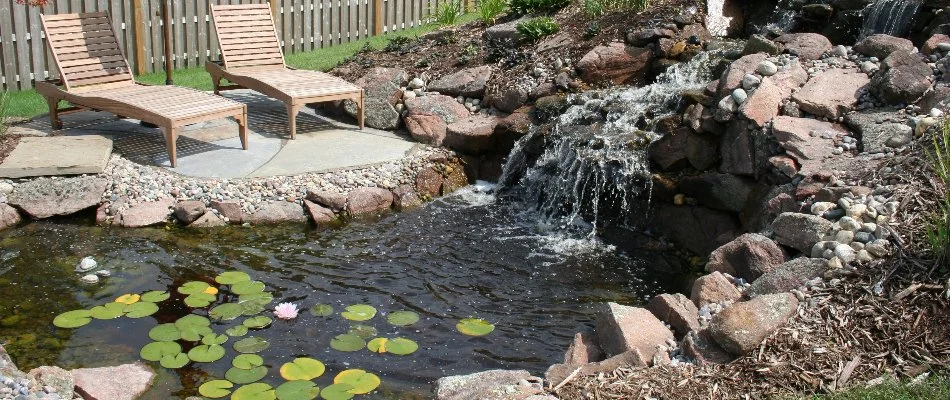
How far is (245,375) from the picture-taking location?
191 inches

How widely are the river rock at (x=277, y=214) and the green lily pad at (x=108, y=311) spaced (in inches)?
64.3

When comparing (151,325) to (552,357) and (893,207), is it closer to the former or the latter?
(552,357)

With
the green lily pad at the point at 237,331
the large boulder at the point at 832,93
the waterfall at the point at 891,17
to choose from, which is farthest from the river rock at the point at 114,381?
the waterfall at the point at 891,17

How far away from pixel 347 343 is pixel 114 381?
121 cm

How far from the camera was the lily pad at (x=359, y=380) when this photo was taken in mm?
4762

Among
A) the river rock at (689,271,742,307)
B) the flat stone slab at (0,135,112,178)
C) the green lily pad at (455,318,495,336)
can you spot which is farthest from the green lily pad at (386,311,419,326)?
the flat stone slab at (0,135,112,178)

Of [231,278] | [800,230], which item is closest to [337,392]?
[231,278]

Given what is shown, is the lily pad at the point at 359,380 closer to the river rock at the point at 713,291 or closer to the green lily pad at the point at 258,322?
the green lily pad at the point at 258,322

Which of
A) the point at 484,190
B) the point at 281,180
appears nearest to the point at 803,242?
the point at 484,190

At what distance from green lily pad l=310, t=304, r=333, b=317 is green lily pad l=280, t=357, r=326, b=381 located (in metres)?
0.60

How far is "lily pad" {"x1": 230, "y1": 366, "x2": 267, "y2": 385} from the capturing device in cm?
482

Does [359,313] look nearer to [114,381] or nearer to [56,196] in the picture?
[114,381]

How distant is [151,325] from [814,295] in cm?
357

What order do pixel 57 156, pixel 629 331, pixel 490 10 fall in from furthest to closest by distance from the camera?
pixel 490 10 < pixel 57 156 < pixel 629 331
